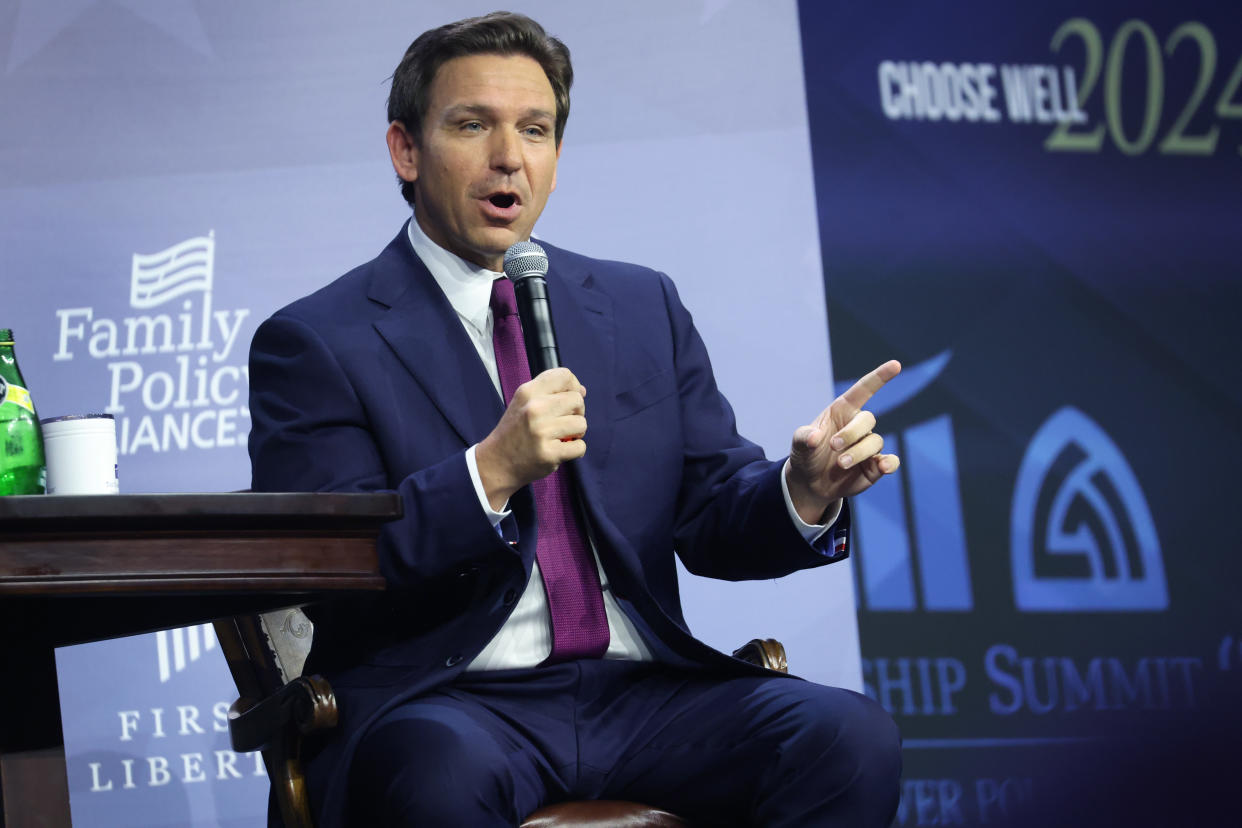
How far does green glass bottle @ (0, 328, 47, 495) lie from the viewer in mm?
1604

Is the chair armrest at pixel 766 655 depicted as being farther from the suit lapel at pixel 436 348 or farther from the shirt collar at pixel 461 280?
the shirt collar at pixel 461 280

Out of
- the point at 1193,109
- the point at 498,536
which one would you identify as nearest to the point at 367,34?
the point at 498,536

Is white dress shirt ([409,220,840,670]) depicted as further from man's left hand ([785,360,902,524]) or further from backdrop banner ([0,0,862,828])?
backdrop banner ([0,0,862,828])

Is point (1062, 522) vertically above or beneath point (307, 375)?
beneath

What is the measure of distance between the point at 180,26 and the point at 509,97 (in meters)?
1.48

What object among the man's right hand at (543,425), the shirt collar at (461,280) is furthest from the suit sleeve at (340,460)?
the shirt collar at (461,280)

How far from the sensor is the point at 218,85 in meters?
3.44

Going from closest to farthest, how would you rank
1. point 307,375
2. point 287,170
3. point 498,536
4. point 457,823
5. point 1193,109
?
point 457,823 → point 498,536 → point 307,375 → point 287,170 → point 1193,109

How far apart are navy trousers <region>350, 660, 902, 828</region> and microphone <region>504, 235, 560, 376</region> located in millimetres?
461

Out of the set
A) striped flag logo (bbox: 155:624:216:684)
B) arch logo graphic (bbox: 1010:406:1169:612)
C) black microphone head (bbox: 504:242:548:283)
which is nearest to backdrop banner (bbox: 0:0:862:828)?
striped flag logo (bbox: 155:624:216:684)

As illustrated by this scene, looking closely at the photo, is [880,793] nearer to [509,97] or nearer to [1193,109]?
A: [509,97]

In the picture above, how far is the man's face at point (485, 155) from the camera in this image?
230 cm

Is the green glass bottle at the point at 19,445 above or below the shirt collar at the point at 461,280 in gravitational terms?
below

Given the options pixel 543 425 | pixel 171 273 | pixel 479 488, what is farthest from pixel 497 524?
pixel 171 273
